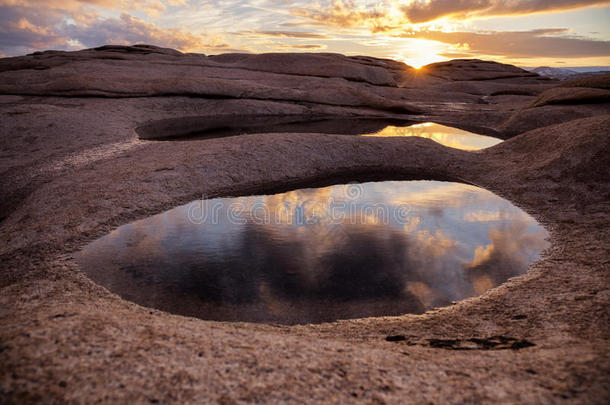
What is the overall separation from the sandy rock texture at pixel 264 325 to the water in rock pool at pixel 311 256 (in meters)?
0.38

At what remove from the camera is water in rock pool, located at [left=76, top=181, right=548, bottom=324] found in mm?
5621

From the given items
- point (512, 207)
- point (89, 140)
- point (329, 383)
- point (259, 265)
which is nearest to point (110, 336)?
point (329, 383)

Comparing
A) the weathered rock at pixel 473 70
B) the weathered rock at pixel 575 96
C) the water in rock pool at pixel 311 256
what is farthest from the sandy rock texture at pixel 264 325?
the weathered rock at pixel 473 70

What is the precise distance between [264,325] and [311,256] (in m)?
2.24

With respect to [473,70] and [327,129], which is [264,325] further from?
[473,70]

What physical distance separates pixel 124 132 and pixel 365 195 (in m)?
12.2

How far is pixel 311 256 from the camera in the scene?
6965mm

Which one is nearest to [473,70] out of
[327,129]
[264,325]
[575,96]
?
[575,96]

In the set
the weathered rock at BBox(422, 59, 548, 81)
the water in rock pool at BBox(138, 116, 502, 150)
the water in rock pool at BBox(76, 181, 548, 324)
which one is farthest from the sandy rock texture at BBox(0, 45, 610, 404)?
the weathered rock at BBox(422, 59, 548, 81)

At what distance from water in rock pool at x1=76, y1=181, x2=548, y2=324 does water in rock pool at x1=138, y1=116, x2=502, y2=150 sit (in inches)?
383

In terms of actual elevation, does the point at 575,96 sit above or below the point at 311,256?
above

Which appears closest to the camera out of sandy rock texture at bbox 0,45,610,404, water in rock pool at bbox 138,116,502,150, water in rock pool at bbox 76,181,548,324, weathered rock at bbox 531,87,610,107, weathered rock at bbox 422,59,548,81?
sandy rock texture at bbox 0,45,610,404

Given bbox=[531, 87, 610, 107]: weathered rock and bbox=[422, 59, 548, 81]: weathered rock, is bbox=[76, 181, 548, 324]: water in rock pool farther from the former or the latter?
bbox=[422, 59, 548, 81]: weathered rock

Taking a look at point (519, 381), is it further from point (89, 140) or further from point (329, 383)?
point (89, 140)
